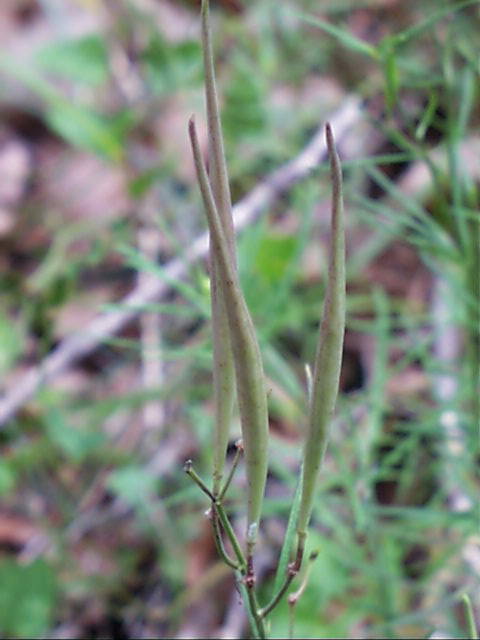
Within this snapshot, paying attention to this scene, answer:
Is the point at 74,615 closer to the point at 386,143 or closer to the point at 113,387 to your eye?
the point at 113,387

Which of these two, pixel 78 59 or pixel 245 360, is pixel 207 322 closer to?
pixel 245 360

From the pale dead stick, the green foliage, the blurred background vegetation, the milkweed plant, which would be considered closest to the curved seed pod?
the milkweed plant

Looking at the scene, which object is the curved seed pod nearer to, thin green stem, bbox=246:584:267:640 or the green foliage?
thin green stem, bbox=246:584:267:640

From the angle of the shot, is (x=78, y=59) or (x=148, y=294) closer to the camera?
(x=148, y=294)

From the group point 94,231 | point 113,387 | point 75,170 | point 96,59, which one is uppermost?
point 96,59

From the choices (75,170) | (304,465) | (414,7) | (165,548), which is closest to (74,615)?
(165,548)

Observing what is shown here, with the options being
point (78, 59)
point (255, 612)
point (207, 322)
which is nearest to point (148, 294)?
point (207, 322)
